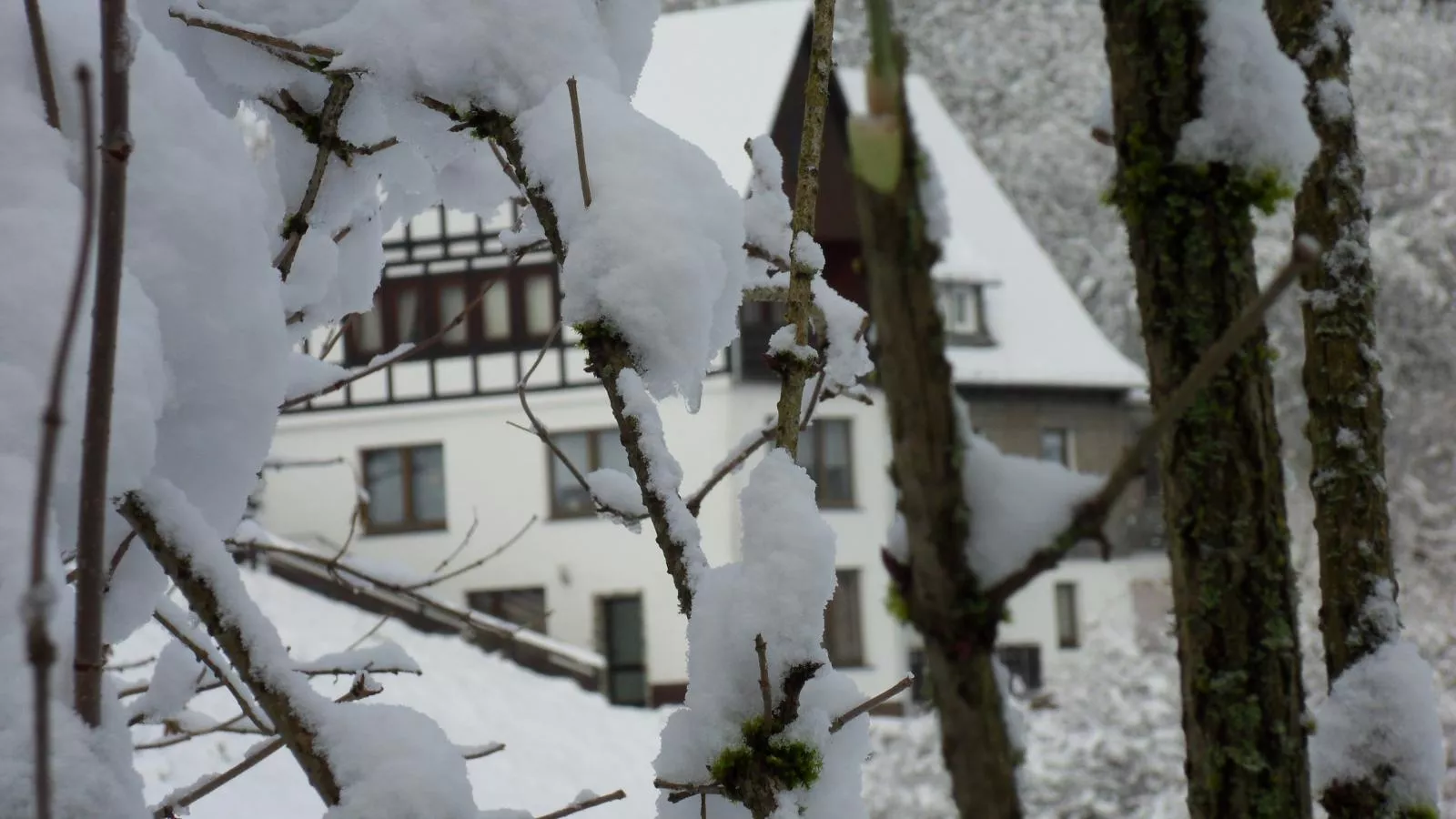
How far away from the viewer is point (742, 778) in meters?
0.93

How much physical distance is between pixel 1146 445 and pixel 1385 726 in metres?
2.27

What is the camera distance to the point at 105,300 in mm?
541

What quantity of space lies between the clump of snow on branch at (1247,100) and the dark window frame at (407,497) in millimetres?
14222

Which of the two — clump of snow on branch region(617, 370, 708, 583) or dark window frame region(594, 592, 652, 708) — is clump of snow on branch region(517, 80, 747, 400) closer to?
clump of snow on branch region(617, 370, 708, 583)

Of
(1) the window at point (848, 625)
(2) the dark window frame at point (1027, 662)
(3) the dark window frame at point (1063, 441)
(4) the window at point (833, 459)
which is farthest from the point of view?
(3) the dark window frame at point (1063, 441)

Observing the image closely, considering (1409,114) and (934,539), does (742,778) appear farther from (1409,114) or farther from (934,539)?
(1409,114)

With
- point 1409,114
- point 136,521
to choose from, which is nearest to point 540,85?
point 136,521

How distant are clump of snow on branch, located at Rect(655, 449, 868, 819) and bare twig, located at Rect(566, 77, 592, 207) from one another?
0.26 metres

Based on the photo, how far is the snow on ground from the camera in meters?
7.78

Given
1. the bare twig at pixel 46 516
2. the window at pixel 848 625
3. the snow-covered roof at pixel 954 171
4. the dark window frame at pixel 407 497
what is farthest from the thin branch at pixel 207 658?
the dark window frame at pixel 407 497

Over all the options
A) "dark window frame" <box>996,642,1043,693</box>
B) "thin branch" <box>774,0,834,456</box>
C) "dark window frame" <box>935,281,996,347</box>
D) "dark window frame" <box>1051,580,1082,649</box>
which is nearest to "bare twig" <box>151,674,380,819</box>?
"thin branch" <box>774,0,834,456</box>

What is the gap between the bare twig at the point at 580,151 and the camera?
3.15ft

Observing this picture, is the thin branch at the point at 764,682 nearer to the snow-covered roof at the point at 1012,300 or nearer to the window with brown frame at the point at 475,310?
the window with brown frame at the point at 475,310

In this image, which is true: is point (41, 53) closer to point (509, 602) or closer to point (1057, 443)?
point (509, 602)
